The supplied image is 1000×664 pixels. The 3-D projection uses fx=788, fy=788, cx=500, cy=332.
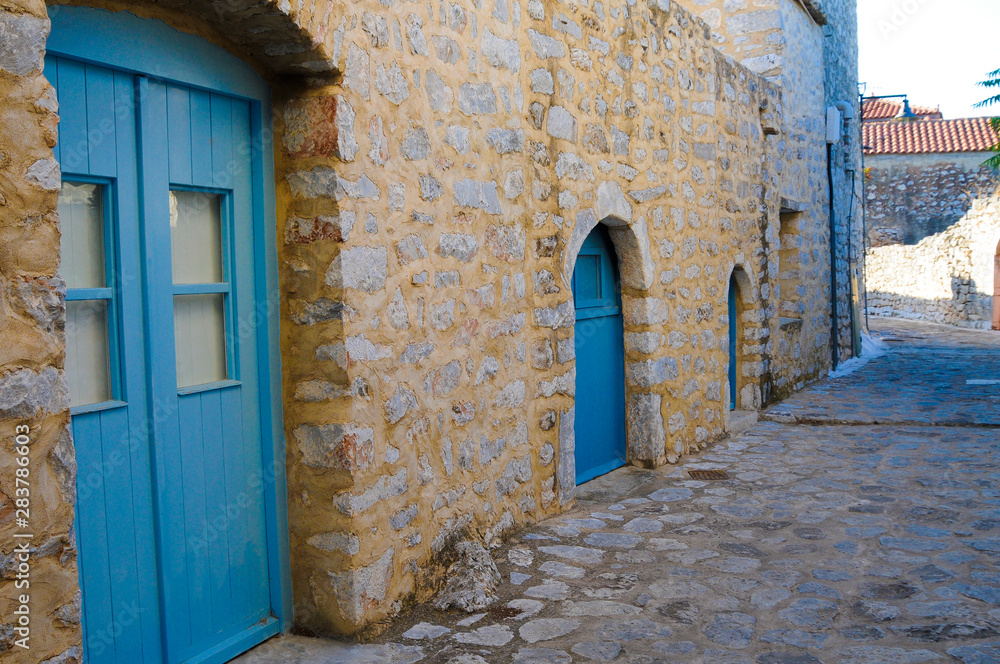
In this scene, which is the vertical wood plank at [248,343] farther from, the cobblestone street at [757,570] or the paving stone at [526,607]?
the paving stone at [526,607]

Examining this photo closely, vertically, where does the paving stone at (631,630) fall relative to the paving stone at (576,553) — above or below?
below

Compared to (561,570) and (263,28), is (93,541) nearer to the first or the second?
(263,28)

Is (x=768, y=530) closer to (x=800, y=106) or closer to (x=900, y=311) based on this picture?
(x=800, y=106)

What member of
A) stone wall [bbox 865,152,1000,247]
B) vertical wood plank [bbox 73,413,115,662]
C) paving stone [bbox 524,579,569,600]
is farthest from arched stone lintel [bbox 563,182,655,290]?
stone wall [bbox 865,152,1000,247]

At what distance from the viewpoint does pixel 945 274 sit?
17516 mm

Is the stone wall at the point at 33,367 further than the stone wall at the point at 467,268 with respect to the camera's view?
No

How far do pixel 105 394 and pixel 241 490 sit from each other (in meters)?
0.62

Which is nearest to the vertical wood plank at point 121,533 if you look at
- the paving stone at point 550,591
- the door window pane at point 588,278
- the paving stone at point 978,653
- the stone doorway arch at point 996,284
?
the paving stone at point 550,591

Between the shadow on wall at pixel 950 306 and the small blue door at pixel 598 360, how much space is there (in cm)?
1465

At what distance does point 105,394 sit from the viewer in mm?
2209

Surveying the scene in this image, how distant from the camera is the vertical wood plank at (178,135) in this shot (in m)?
2.39

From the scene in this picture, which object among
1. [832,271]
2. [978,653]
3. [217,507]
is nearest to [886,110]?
[832,271]

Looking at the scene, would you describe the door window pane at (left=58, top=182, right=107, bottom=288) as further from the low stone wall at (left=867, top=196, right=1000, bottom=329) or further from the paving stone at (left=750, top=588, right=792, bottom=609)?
the low stone wall at (left=867, top=196, right=1000, bottom=329)

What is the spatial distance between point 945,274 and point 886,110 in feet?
29.9
